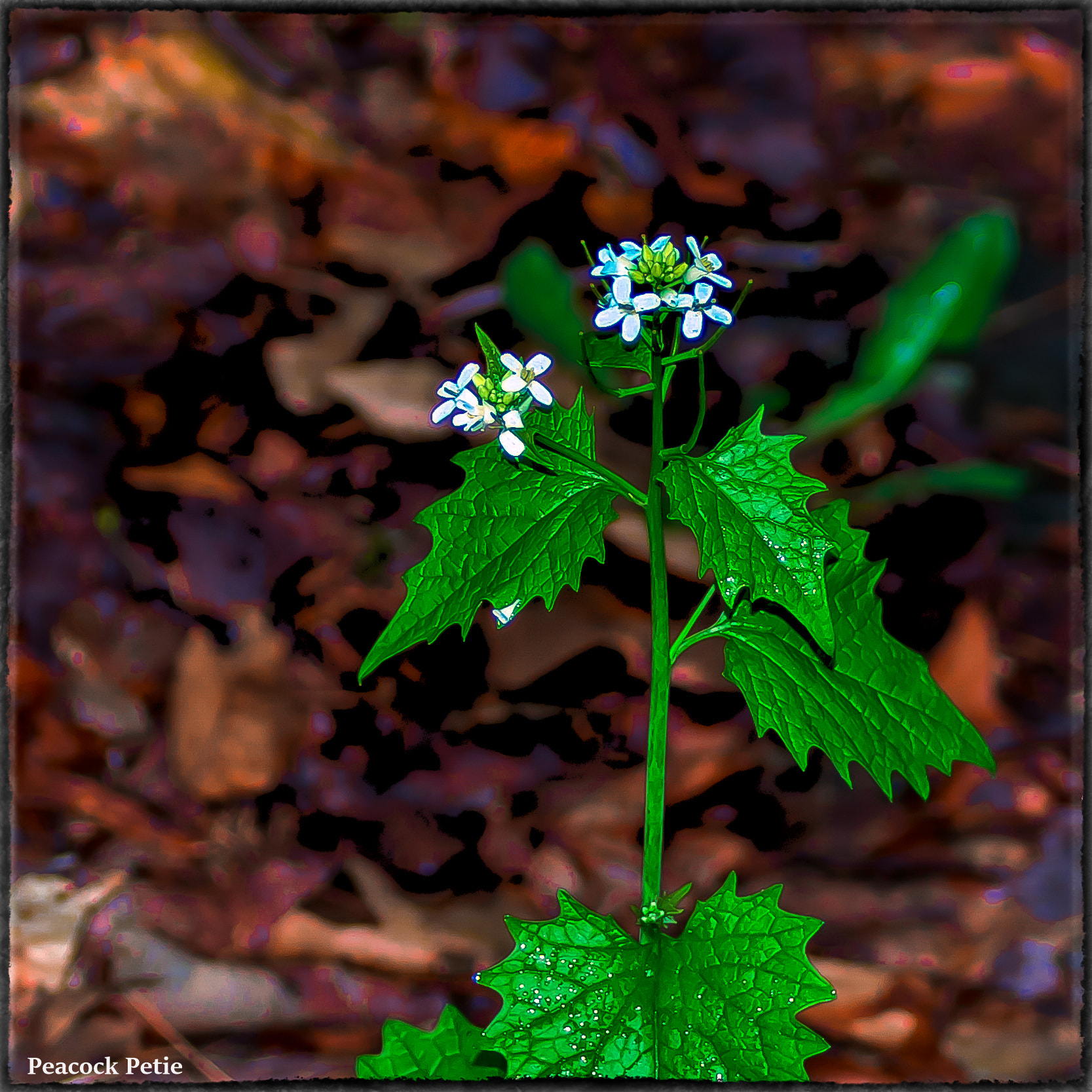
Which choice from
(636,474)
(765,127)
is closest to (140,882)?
(636,474)

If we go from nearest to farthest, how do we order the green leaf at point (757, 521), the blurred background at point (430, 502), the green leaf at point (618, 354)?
the green leaf at point (757, 521), the green leaf at point (618, 354), the blurred background at point (430, 502)

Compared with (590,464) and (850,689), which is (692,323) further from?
(850,689)

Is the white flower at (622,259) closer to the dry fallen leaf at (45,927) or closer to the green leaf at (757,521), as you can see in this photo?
the green leaf at (757,521)

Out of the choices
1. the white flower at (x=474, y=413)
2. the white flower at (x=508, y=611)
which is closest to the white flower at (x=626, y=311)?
the white flower at (x=474, y=413)

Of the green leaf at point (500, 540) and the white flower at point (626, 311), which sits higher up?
the white flower at point (626, 311)

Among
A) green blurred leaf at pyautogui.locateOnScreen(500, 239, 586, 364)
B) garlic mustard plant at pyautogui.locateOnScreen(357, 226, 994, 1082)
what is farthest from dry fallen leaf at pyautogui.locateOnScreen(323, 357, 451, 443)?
garlic mustard plant at pyautogui.locateOnScreen(357, 226, 994, 1082)

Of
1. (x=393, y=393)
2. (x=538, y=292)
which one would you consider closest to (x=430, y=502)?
(x=393, y=393)

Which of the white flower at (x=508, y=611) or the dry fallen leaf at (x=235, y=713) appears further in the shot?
the dry fallen leaf at (x=235, y=713)
